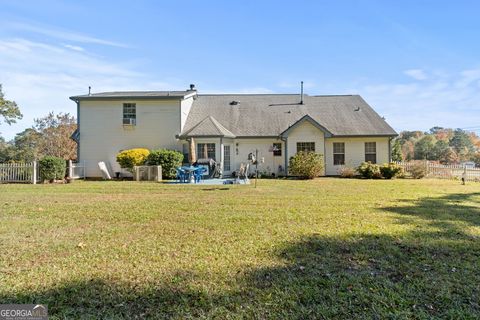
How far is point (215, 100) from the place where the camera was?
82.9 feet

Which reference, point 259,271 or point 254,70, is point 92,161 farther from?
point 259,271

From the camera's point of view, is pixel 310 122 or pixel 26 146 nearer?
pixel 310 122

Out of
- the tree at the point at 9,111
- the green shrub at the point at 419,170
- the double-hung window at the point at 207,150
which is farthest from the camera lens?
the tree at the point at 9,111

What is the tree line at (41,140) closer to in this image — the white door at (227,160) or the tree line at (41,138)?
the tree line at (41,138)

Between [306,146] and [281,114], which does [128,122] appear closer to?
[281,114]

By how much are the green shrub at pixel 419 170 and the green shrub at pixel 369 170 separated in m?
2.49

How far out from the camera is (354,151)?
844 inches

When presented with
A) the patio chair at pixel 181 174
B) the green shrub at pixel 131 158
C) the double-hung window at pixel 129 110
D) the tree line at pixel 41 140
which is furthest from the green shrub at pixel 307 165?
the tree line at pixel 41 140

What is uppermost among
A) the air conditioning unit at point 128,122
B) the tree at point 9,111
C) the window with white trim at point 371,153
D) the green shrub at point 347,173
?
the tree at point 9,111

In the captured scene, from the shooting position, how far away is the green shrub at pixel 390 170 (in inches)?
766

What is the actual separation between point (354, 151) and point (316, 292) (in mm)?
19680

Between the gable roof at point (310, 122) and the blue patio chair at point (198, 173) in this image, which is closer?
the blue patio chair at point (198, 173)

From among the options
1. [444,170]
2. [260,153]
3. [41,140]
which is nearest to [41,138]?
[41,140]

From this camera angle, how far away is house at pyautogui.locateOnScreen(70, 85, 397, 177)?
20375 mm
